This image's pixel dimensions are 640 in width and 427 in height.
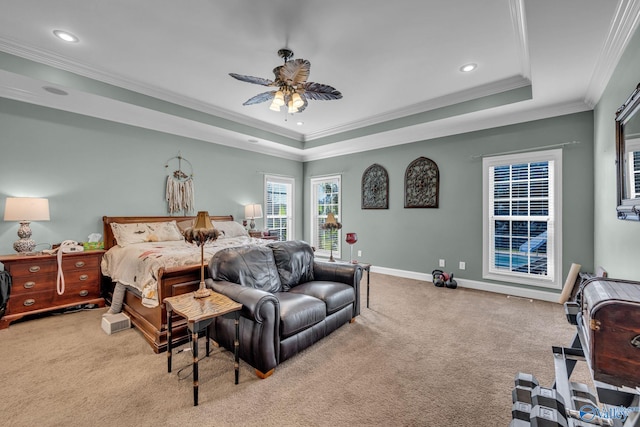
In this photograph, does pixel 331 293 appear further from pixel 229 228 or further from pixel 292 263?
pixel 229 228

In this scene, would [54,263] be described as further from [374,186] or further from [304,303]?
[374,186]

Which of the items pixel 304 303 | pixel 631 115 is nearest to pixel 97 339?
pixel 304 303

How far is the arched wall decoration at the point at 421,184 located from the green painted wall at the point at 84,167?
147 inches

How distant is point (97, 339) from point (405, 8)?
166 inches

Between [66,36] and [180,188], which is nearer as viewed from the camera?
[66,36]

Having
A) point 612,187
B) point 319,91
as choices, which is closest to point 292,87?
point 319,91

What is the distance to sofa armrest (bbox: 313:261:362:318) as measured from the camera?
3131mm

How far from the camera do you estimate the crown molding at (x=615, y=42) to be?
6.42 feet

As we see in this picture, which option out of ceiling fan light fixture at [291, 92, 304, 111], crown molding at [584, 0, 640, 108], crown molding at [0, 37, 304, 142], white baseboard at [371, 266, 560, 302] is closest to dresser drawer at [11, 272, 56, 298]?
crown molding at [0, 37, 304, 142]

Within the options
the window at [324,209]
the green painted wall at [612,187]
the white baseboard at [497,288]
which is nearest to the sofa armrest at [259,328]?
the green painted wall at [612,187]

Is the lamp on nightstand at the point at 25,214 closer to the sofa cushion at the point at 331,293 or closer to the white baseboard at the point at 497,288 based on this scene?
the sofa cushion at the point at 331,293

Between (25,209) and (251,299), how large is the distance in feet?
10.4

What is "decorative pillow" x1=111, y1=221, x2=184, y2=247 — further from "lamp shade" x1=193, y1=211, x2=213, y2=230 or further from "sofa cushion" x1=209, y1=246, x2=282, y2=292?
"lamp shade" x1=193, y1=211, x2=213, y2=230

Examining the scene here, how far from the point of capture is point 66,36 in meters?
2.66
